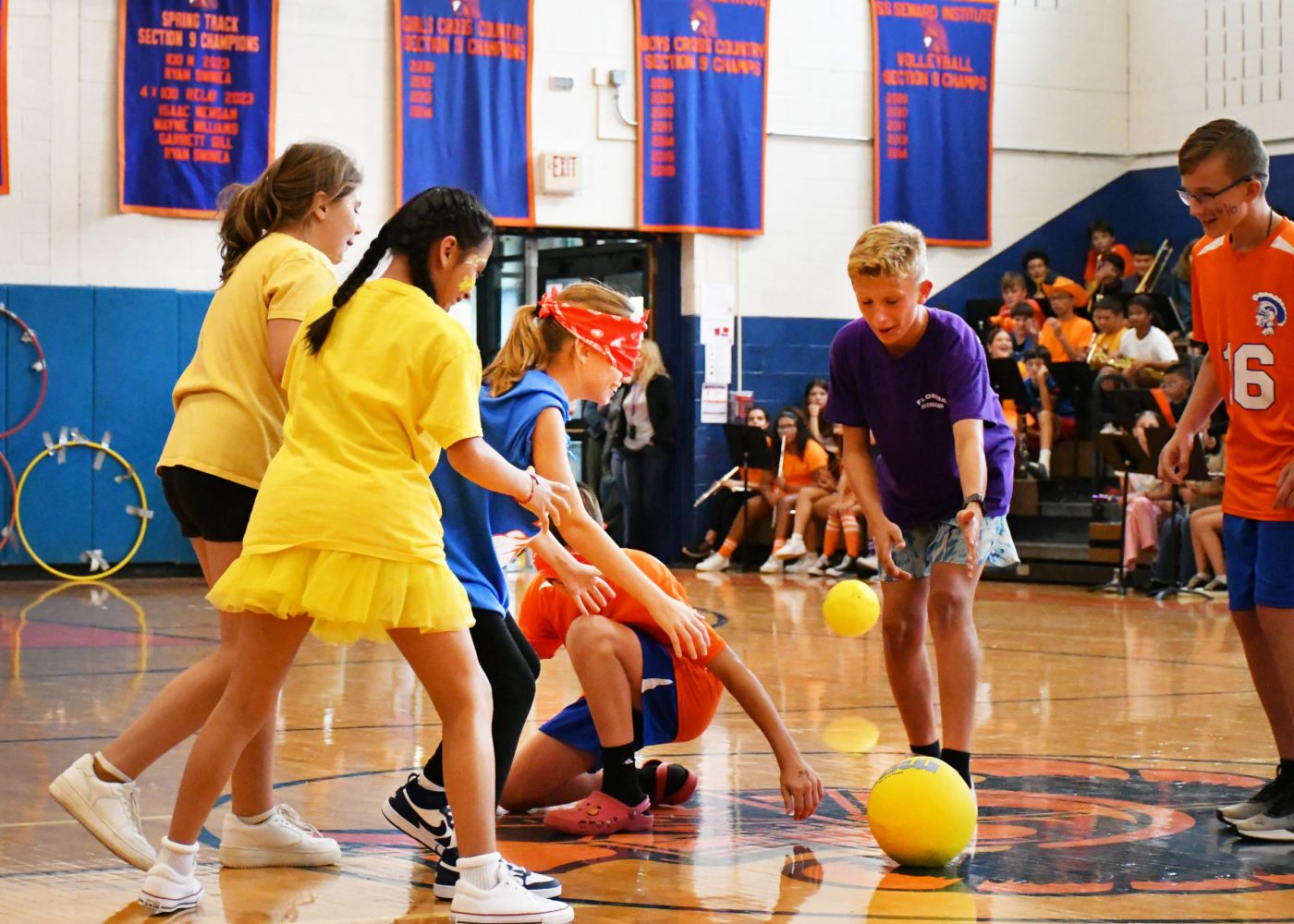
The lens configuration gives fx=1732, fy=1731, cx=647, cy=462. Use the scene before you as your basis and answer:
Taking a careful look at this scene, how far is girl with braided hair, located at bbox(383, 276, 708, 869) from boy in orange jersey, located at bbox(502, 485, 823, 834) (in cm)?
4

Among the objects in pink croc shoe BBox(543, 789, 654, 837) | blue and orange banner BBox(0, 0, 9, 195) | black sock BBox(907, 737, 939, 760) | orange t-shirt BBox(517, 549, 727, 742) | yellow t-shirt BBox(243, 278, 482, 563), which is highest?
blue and orange banner BBox(0, 0, 9, 195)

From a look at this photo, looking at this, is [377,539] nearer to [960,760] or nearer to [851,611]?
[960,760]

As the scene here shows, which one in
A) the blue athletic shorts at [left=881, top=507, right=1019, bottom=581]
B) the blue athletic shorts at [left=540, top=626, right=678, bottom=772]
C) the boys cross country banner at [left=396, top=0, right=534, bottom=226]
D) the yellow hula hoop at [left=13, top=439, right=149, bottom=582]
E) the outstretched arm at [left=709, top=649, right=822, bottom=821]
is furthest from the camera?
the boys cross country banner at [left=396, top=0, right=534, bottom=226]

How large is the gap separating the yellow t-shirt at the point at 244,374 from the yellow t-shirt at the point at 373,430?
386mm

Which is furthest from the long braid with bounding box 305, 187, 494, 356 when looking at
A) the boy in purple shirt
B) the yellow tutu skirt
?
the boy in purple shirt

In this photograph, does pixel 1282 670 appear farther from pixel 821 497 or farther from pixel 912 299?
pixel 821 497

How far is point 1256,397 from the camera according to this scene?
4.07 m

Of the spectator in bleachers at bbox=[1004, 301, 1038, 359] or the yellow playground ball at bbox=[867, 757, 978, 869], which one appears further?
the spectator in bleachers at bbox=[1004, 301, 1038, 359]

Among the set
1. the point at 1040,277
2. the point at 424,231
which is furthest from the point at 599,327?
the point at 1040,277

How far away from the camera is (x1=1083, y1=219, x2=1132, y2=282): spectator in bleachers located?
1505 cm

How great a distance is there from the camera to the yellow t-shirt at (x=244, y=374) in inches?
139

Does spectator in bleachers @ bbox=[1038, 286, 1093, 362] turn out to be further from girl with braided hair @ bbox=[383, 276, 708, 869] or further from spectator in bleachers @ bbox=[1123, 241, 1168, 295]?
girl with braided hair @ bbox=[383, 276, 708, 869]

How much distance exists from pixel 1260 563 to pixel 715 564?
980 centimetres

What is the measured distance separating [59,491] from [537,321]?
367 inches
